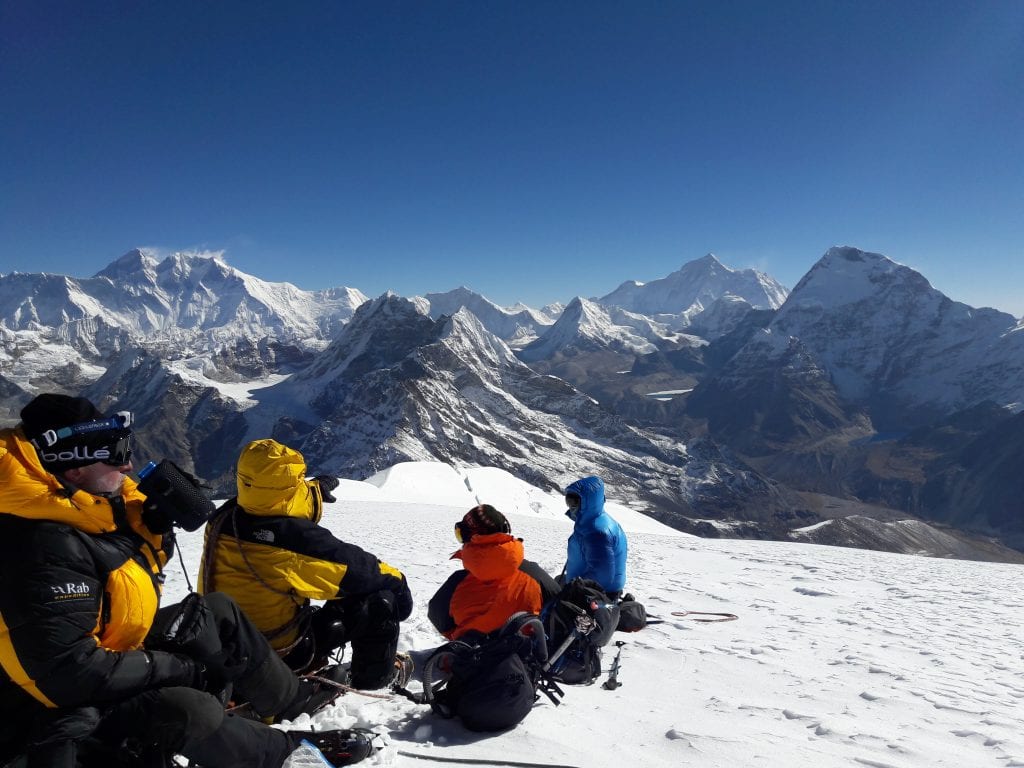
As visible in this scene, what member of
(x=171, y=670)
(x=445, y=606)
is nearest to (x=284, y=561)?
(x=171, y=670)

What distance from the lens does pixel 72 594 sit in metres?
3.36

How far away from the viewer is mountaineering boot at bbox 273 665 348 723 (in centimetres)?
506

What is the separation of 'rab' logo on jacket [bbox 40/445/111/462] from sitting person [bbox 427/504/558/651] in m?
3.43

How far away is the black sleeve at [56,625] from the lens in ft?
10.5

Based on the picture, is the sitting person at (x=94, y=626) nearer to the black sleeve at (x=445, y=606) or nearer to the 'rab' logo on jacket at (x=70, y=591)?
the 'rab' logo on jacket at (x=70, y=591)

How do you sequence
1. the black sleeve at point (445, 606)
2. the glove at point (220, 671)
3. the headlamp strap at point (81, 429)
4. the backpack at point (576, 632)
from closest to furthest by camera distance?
the headlamp strap at point (81, 429)
the glove at point (220, 671)
the backpack at point (576, 632)
the black sleeve at point (445, 606)

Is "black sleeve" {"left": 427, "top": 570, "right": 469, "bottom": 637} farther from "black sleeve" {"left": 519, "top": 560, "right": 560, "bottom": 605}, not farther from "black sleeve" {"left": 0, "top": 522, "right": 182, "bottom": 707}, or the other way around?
"black sleeve" {"left": 0, "top": 522, "right": 182, "bottom": 707}

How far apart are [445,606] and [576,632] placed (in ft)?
5.16

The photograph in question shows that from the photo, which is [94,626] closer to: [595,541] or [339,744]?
[339,744]

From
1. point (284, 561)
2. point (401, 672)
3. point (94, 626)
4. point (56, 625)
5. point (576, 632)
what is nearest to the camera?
point (56, 625)

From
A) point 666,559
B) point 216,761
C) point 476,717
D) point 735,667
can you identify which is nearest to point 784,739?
point 735,667

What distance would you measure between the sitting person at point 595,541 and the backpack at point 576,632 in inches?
54.1

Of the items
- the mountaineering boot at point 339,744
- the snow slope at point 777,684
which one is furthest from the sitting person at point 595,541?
the mountaineering boot at point 339,744

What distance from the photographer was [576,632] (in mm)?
6551
